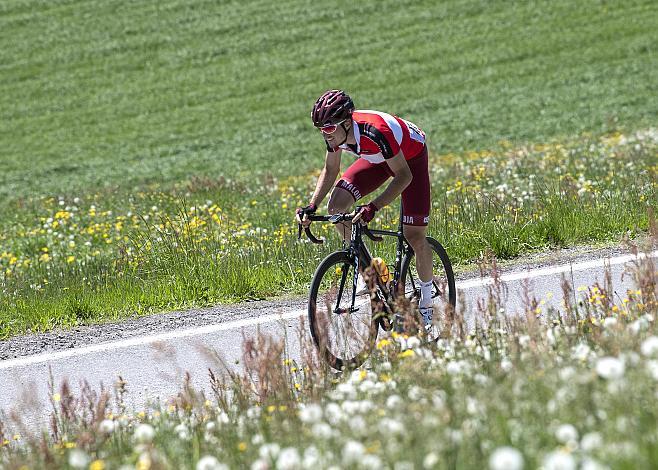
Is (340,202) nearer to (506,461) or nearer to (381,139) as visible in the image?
(381,139)

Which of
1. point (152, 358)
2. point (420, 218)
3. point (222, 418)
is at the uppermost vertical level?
point (420, 218)

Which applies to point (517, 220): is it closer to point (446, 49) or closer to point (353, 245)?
point (353, 245)

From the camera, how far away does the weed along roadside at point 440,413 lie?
3.17 m

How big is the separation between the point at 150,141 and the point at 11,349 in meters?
21.4

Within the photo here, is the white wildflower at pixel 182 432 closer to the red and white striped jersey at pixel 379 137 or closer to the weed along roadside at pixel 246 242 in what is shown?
the red and white striped jersey at pixel 379 137

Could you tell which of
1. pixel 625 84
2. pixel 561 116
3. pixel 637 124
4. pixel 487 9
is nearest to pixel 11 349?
pixel 637 124

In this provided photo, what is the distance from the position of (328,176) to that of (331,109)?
84 cm

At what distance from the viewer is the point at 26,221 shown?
1623 centimetres

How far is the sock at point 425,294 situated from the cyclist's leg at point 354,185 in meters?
0.68

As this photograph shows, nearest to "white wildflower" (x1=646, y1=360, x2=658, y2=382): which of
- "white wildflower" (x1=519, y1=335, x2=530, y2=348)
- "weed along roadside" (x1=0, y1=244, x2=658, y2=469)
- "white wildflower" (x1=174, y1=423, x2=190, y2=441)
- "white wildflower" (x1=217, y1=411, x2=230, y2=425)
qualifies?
"weed along roadside" (x1=0, y1=244, x2=658, y2=469)

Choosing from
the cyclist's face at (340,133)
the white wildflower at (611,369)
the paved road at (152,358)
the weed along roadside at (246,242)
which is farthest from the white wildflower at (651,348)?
the weed along roadside at (246,242)

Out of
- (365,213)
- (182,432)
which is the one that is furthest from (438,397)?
(365,213)

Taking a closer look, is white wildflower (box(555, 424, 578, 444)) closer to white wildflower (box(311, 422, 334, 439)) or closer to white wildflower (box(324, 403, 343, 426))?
white wildflower (box(311, 422, 334, 439))

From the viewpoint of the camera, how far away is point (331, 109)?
638 centimetres
